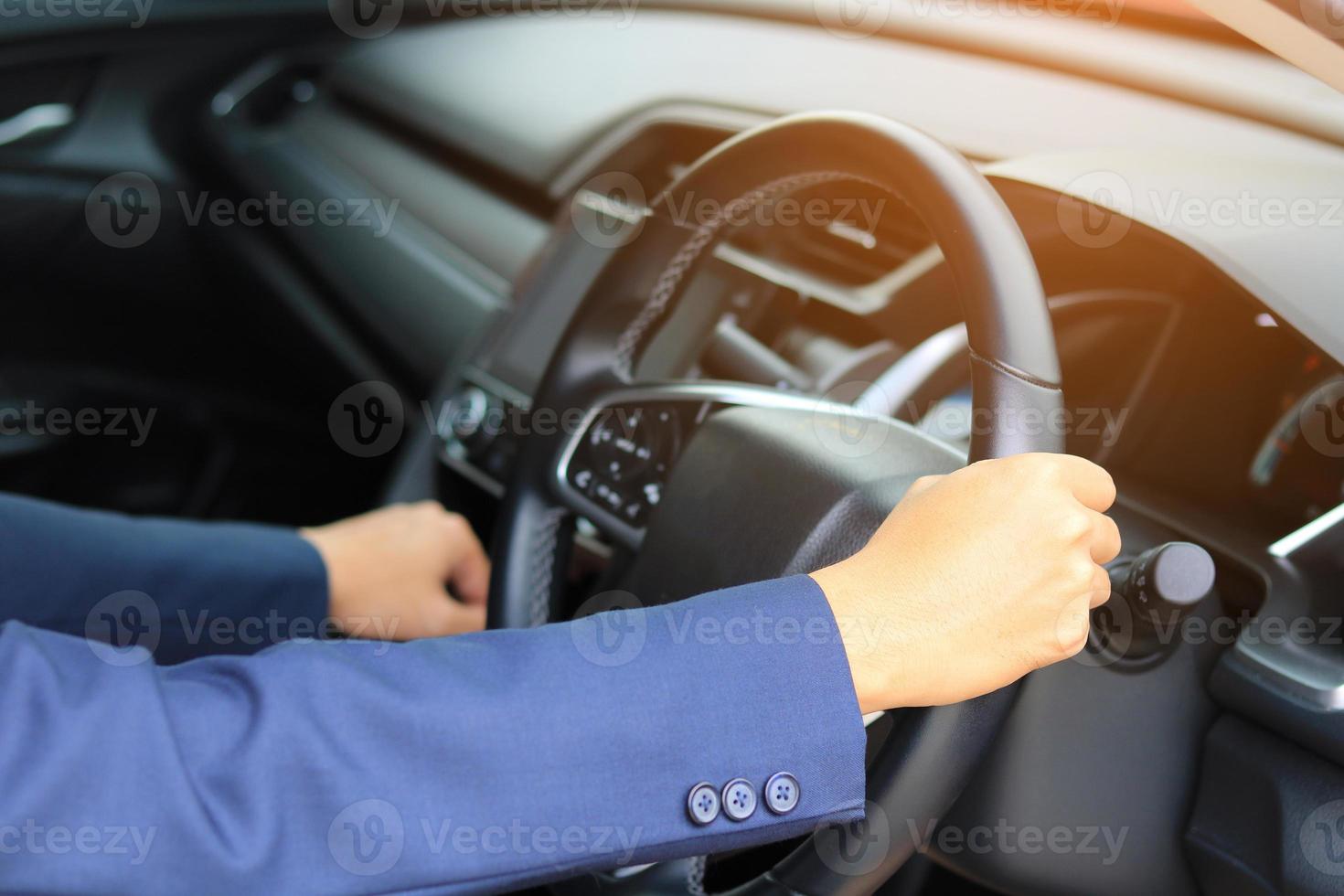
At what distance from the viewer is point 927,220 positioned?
725mm

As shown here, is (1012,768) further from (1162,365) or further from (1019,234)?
(1162,365)

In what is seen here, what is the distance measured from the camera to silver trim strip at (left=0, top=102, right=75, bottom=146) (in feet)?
5.67

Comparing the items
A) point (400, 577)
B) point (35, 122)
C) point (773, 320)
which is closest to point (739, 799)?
point (400, 577)

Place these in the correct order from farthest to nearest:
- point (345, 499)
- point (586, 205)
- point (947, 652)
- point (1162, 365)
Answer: point (345, 499) < point (586, 205) < point (1162, 365) < point (947, 652)

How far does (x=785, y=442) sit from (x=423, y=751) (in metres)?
0.34

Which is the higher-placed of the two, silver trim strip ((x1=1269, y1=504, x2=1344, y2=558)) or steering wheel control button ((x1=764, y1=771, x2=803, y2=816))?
silver trim strip ((x1=1269, y1=504, x2=1344, y2=558))

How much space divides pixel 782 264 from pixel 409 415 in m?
0.66

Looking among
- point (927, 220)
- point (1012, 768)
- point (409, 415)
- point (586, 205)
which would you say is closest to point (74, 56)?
point (409, 415)

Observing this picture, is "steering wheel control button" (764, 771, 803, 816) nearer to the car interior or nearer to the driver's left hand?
the car interior

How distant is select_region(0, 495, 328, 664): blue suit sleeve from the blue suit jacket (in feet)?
1.26

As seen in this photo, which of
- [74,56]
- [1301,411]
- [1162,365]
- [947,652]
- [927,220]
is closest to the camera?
[947,652]

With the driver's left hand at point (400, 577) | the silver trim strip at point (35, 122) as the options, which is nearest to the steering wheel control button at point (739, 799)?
the driver's left hand at point (400, 577)

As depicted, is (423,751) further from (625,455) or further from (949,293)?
(949,293)

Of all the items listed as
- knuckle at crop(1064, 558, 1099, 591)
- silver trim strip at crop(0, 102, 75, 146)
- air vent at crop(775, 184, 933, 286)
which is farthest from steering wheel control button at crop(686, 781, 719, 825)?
silver trim strip at crop(0, 102, 75, 146)
